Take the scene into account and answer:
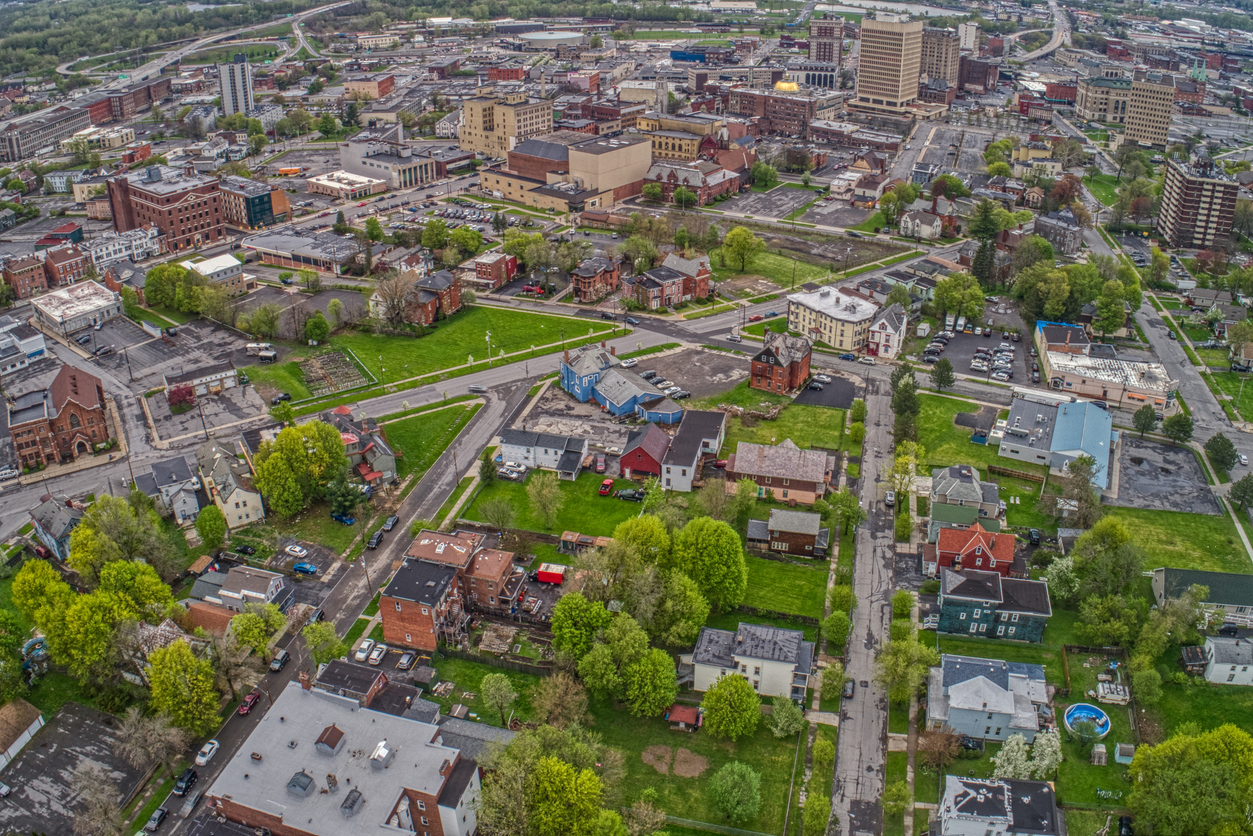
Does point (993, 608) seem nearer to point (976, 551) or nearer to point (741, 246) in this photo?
point (976, 551)

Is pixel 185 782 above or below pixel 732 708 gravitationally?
below

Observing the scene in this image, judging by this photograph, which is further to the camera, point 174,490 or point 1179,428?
point 1179,428

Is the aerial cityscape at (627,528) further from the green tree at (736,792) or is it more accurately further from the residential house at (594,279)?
the residential house at (594,279)

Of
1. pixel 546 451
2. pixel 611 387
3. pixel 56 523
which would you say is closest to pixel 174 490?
pixel 56 523

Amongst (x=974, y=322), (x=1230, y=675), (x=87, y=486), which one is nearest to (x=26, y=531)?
(x=87, y=486)

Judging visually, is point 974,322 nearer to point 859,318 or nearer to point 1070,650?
point 859,318

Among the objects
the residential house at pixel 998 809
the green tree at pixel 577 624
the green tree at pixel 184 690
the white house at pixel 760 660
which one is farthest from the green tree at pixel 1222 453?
the green tree at pixel 184 690

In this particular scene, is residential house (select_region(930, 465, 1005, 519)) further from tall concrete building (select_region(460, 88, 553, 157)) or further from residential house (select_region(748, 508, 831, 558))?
tall concrete building (select_region(460, 88, 553, 157))
